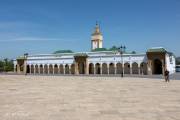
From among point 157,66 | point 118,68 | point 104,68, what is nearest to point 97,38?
point 104,68

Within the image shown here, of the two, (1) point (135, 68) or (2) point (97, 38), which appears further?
(2) point (97, 38)

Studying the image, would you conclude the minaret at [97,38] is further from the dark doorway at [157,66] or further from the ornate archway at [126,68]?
the dark doorway at [157,66]

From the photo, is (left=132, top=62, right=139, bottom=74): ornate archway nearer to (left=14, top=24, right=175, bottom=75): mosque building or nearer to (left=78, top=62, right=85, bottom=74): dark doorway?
(left=14, top=24, right=175, bottom=75): mosque building

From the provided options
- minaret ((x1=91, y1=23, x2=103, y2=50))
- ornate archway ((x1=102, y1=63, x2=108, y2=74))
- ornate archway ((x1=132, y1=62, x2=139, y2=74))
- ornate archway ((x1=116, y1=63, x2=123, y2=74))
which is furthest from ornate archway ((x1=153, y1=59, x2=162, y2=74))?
minaret ((x1=91, y1=23, x2=103, y2=50))

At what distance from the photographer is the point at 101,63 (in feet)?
198

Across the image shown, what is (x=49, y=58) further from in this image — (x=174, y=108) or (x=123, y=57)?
(x=174, y=108)

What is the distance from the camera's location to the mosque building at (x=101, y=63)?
53.8 metres

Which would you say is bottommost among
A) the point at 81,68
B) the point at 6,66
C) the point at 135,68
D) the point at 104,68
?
the point at 135,68

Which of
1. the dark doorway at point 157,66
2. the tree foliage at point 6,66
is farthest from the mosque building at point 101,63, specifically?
the tree foliage at point 6,66

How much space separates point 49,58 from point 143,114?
195 ft

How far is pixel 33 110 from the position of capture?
1062 cm

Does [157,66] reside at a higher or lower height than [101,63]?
lower

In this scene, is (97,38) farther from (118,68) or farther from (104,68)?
(118,68)

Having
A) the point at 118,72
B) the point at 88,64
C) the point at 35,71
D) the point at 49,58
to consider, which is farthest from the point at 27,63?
the point at 118,72
